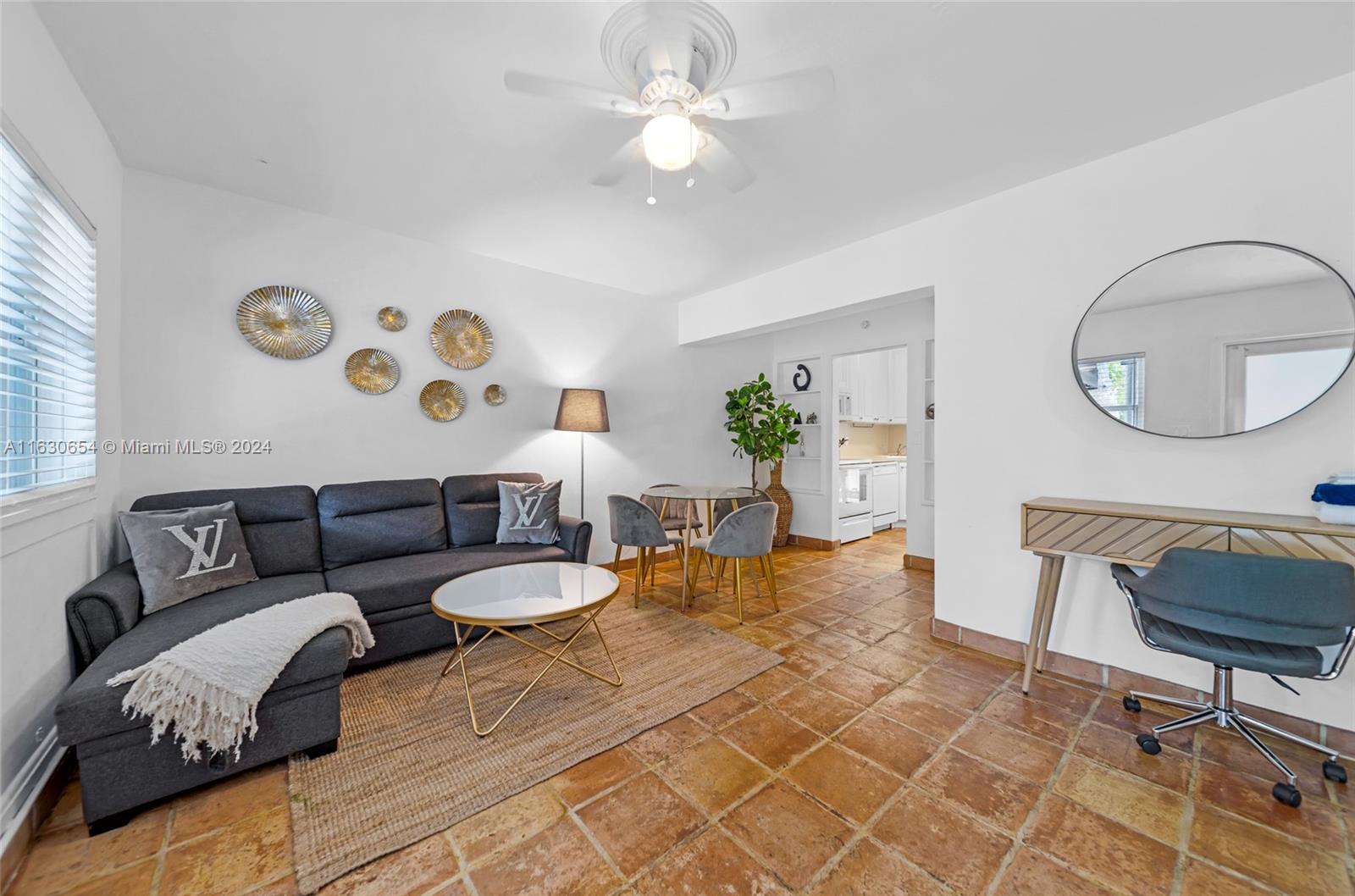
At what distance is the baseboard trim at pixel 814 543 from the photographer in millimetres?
5281

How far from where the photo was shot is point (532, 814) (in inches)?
62.5

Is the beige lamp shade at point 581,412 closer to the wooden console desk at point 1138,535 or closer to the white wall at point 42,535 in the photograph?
the white wall at point 42,535

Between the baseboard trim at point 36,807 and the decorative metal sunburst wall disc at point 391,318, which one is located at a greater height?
the decorative metal sunburst wall disc at point 391,318

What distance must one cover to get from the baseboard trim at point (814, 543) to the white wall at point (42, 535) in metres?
5.28

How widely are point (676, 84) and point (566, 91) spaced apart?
15.1 inches

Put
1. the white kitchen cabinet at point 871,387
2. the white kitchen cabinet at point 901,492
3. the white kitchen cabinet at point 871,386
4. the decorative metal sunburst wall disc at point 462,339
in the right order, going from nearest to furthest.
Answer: the decorative metal sunburst wall disc at point 462,339, the white kitchen cabinet at point 871,386, the white kitchen cabinet at point 871,387, the white kitchen cabinet at point 901,492

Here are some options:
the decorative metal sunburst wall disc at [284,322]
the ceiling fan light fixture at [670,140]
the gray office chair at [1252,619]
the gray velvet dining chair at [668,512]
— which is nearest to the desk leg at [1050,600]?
the gray office chair at [1252,619]

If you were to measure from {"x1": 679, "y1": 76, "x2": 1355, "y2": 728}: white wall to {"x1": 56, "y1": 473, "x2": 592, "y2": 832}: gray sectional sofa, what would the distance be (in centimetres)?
253

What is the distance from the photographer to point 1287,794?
63.0 inches

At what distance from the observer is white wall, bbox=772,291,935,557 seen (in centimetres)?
451

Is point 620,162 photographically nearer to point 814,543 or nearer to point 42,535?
point 42,535

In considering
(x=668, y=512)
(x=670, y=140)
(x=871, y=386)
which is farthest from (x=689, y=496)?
(x=871, y=386)

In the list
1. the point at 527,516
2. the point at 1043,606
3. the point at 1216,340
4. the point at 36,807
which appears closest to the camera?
the point at 36,807

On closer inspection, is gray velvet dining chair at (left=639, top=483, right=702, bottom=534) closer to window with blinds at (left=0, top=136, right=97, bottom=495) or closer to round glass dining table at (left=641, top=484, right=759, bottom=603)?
round glass dining table at (left=641, top=484, right=759, bottom=603)
